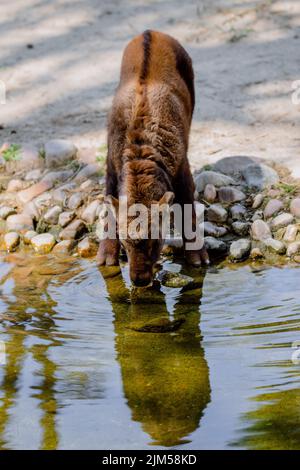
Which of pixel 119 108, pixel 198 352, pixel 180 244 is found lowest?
pixel 180 244

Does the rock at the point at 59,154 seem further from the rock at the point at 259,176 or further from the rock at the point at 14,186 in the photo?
the rock at the point at 259,176

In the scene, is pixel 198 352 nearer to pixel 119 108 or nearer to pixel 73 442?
pixel 73 442

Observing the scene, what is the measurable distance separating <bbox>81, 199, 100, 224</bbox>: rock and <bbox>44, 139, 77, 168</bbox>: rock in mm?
1020

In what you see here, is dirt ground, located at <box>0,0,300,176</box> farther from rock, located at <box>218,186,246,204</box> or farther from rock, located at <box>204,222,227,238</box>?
rock, located at <box>204,222,227,238</box>

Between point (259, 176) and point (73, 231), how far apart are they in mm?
1874

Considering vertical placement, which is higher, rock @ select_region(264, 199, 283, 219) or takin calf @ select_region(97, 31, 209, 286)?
takin calf @ select_region(97, 31, 209, 286)

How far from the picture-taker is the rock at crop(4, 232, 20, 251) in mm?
8125

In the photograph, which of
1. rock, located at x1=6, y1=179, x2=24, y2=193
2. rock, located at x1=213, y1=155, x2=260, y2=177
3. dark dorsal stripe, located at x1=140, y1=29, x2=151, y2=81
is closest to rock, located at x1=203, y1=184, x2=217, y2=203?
rock, located at x1=213, y1=155, x2=260, y2=177

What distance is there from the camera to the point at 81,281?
716cm

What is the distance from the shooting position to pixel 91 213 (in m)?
8.27

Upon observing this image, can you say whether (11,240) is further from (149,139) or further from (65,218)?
(149,139)

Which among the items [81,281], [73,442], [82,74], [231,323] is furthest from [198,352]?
[82,74]

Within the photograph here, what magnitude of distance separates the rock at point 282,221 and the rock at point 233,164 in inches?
35.5
